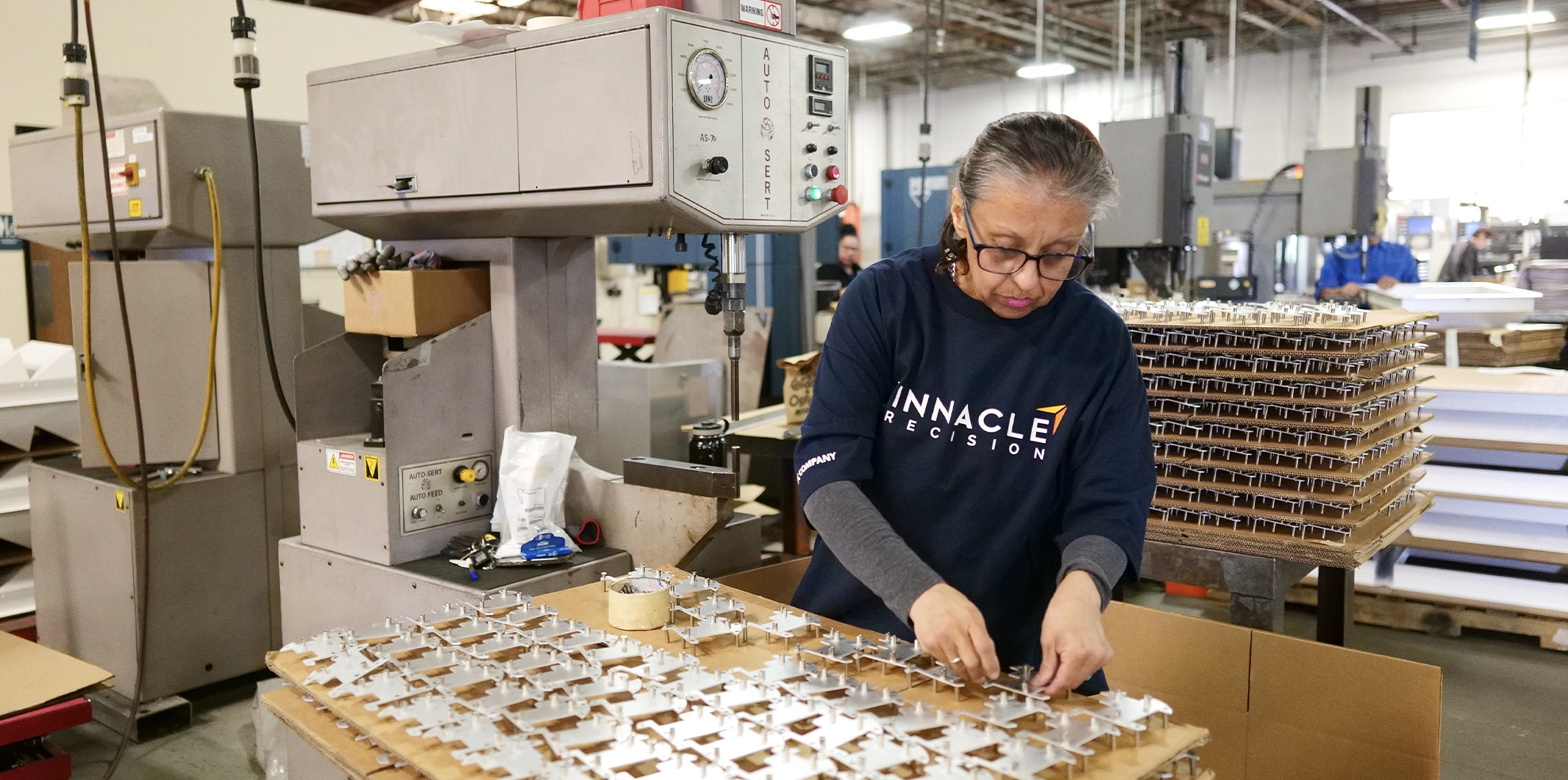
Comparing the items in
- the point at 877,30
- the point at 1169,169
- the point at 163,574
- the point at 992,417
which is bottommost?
the point at 163,574

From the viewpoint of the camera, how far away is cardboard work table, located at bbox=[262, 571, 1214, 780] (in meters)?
0.98

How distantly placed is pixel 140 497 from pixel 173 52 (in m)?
2.34

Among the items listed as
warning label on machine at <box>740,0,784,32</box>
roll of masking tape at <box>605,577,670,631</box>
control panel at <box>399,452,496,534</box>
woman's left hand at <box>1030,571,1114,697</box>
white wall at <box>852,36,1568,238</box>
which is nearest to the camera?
woman's left hand at <box>1030,571,1114,697</box>

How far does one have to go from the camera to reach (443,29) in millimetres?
1868

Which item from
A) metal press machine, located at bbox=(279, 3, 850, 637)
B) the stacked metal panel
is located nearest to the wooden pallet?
the stacked metal panel

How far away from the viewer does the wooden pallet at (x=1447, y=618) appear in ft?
10.4

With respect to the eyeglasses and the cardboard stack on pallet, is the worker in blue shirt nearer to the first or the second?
the cardboard stack on pallet

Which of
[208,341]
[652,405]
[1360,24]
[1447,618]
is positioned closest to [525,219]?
[208,341]

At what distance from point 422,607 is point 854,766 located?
1.20 meters

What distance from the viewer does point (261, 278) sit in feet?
8.16

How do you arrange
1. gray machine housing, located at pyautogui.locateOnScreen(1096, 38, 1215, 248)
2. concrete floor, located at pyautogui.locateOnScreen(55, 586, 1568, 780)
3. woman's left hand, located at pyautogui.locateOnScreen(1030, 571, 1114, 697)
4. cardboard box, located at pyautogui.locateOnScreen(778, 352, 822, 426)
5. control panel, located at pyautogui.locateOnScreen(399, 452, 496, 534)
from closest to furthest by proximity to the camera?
woman's left hand, located at pyautogui.locateOnScreen(1030, 571, 1114, 697) < control panel, located at pyautogui.locateOnScreen(399, 452, 496, 534) < concrete floor, located at pyautogui.locateOnScreen(55, 586, 1568, 780) < cardboard box, located at pyautogui.locateOnScreen(778, 352, 822, 426) < gray machine housing, located at pyautogui.locateOnScreen(1096, 38, 1215, 248)

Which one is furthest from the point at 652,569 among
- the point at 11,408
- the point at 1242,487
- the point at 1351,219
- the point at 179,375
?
the point at 1351,219

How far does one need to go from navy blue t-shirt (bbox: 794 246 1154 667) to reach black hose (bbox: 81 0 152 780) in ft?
6.00

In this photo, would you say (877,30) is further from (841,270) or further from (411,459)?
(411,459)
